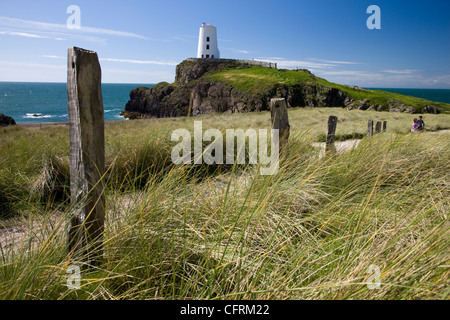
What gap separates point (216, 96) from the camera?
46.5 m

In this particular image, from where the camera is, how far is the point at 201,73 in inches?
2170

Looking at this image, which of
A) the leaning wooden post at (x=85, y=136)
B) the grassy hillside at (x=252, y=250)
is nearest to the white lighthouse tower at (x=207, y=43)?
the grassy hillside at (x=252, y=250)

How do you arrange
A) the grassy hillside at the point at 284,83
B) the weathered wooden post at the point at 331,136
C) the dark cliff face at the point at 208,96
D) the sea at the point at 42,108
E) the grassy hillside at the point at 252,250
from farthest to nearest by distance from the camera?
1. the sea at the point at 42,108
2. the dark cliff face at the point at 208,96
3. the grassy hillside at the point at 284,83
4. the weathered wooden post at the point at 331,136
5. the grassy hillside at the point at 252,250

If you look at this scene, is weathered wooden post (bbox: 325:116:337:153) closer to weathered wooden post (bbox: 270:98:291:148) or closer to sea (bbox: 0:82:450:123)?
weathered wooden post (bbox: 270:98:291:148)

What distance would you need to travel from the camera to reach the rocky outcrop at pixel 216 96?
3931cm

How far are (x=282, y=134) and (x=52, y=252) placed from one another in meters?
3.99

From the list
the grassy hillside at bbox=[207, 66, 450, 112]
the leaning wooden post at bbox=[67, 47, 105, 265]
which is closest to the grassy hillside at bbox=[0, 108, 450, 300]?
the leaning wooden post at bbox=[67, 47, 105, 265]

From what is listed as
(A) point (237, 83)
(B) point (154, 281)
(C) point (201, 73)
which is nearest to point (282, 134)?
(B) point (154, 281)

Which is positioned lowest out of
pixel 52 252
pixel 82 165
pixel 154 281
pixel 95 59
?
pixel 154 281

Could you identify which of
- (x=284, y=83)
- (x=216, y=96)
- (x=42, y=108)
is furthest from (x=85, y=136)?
(x=42, y=108)

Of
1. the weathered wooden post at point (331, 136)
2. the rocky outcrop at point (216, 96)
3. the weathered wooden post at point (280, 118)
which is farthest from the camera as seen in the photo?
the rocky outcrop at point (216, 96)

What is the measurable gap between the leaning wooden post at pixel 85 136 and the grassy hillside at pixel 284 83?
126 ft

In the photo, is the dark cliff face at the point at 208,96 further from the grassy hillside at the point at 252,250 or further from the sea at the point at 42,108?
the grassy hillside at the point at 252,250
